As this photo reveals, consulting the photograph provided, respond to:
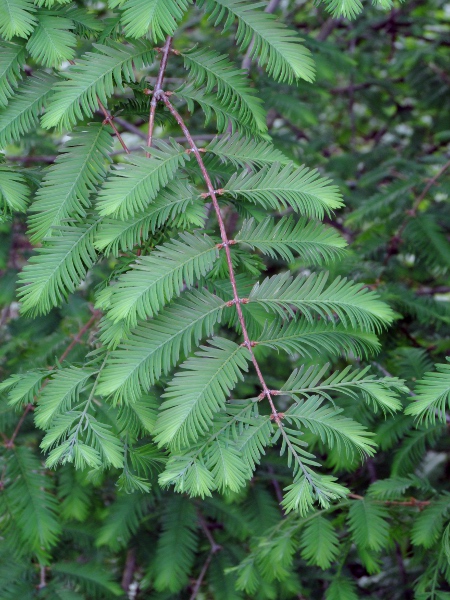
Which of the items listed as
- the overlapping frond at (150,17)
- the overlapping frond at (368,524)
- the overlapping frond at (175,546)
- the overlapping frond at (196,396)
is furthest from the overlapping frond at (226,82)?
the overlapping frond at (175,546)

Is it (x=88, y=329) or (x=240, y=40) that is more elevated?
(x=240, y=40)

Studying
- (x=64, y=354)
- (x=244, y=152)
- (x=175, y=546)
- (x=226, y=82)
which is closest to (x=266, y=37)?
(x=226, y=82)

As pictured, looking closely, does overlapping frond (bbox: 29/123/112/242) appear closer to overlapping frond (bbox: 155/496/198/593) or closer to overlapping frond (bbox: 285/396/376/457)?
overlapping frond (bbox: 285/396/376/457)

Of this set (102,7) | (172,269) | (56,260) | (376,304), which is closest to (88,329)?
(56,260)

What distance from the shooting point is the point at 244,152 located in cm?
99

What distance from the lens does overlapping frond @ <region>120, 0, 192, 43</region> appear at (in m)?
0.92

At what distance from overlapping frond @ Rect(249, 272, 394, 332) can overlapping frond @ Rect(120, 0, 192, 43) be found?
414 millimetres

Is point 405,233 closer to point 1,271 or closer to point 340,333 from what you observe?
point 340,333

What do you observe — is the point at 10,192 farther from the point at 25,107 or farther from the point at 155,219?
the point at 155,219

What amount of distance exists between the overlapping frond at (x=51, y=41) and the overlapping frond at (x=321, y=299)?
0.49 metres

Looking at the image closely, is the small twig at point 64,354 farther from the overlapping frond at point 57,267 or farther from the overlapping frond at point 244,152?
the overlapping frond at point 244,152

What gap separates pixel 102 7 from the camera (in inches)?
106

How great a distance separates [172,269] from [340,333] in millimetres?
276

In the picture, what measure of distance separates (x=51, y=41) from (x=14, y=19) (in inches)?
2.7
